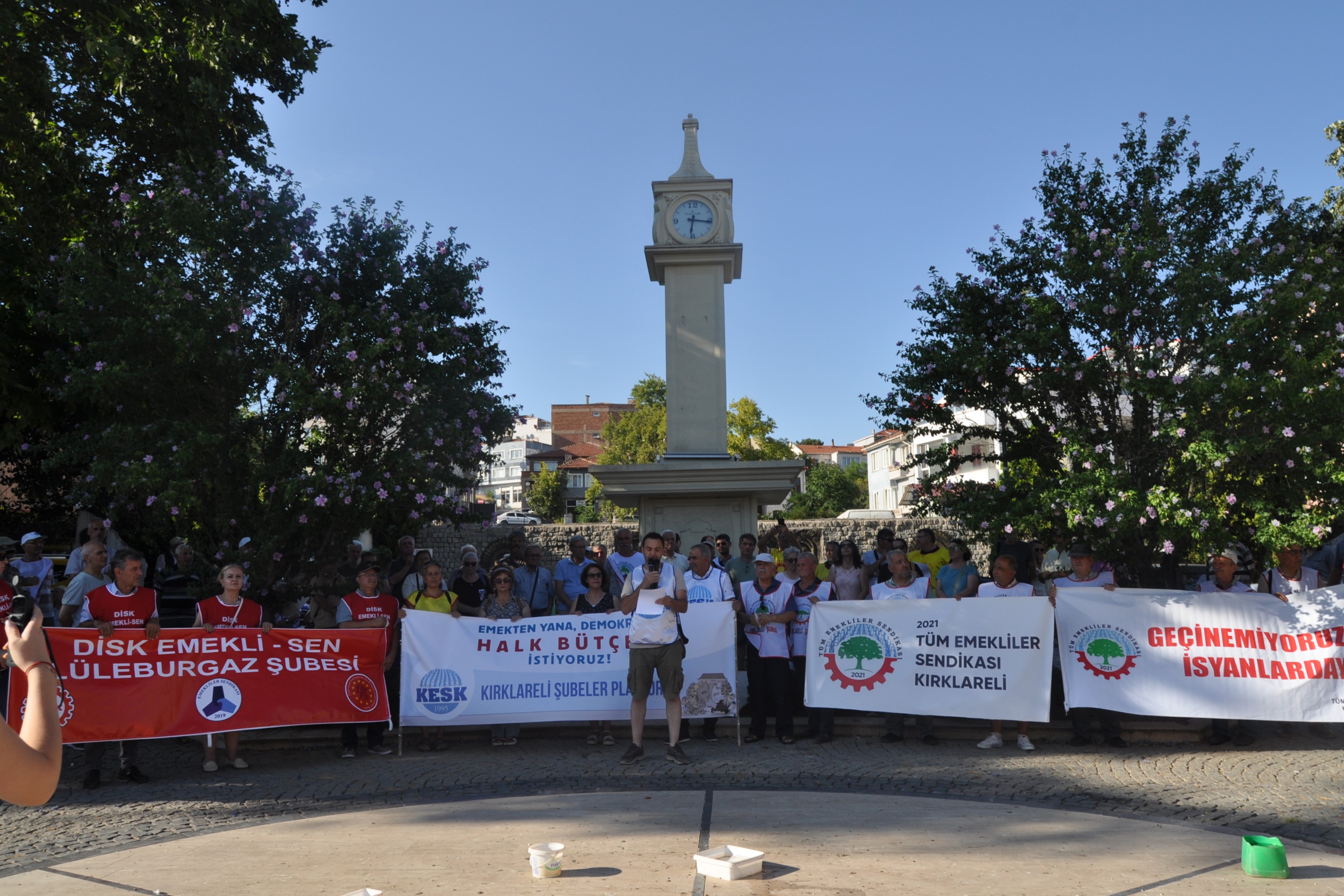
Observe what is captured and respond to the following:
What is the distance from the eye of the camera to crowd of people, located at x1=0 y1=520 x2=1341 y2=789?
803 centimetres

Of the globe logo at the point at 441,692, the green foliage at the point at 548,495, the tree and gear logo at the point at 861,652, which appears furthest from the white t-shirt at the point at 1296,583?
the green foliage at the point at 548,495

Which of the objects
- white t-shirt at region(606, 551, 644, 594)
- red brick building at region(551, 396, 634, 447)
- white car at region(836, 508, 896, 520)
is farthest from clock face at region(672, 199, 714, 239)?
red brick building at region(551, 396, 634, 447)

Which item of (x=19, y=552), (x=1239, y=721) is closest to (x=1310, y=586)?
(x=1239, y=721)

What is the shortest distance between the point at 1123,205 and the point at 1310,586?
464cm

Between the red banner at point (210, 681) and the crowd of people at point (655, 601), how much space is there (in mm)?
140

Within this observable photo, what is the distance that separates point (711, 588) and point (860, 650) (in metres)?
1.38

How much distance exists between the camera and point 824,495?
249ft

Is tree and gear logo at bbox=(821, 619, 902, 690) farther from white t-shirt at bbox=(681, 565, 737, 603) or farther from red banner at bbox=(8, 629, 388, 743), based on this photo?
red banner at bbox=(8, 629, 388, 743)

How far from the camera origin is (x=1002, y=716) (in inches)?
326

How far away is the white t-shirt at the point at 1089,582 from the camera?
28.5ft

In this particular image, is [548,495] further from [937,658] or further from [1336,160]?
[937,658]

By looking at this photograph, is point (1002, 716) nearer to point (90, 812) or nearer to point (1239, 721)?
point (1239, 721)

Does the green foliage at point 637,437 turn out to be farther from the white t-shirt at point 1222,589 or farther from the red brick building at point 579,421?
the red brick building at point 579,421

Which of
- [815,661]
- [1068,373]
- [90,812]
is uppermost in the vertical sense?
[1068,373]
